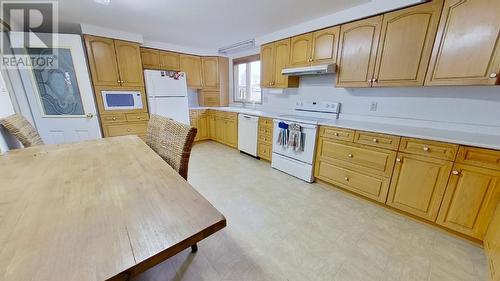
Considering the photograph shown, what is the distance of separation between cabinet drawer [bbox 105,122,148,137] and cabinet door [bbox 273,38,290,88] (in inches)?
103

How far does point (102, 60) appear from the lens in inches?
117

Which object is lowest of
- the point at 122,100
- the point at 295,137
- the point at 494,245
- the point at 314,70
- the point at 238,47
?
the point at 494,245

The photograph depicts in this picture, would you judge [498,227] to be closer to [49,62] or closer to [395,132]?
[395,132]

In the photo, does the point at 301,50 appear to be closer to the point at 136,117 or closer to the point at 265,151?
the point at 265,151

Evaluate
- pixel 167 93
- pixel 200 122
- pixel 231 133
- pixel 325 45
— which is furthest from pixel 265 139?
pixel 167 93

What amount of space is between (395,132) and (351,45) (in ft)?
3.88

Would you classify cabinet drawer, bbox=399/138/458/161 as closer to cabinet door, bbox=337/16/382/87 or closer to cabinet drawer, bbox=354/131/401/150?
cabinet drawer, bbox=354/131/401/150

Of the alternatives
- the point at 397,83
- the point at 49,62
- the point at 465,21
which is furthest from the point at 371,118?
the point at 49,62

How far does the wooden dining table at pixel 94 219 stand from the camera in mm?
492

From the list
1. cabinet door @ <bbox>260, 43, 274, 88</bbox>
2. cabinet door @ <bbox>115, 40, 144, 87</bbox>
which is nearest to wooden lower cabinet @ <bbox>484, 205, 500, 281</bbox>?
cabinet door @ <bbox>260, 43, 274, 88</bbox>

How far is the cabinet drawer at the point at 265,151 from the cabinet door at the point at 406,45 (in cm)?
172

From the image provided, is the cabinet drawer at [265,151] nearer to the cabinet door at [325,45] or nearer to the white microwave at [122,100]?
the cabinet door at [325,45]

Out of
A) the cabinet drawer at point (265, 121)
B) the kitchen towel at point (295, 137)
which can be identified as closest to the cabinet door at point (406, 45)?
the kitchen towel at point (295, 137)

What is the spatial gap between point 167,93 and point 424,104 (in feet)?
12.8
